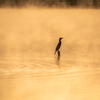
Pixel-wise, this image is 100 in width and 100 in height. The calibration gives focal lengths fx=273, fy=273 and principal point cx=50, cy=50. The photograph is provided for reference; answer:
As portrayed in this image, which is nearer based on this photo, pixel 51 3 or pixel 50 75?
pixel 50 75

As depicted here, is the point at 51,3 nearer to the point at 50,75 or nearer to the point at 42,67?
the point at 42,67

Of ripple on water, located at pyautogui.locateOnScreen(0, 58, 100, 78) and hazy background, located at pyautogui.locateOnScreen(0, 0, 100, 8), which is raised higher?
hazy background, located at pyautogui.locateOnScreen(0, 0, 100, 8)

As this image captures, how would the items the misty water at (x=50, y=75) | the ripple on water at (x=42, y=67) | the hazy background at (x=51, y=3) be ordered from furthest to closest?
the hazy background at (x=51, y=3) < the ripple on water at (x=42, y=67) < the misty water at (x=50, y=75)

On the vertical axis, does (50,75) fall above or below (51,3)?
below

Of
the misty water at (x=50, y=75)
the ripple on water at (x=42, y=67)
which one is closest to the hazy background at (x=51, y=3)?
the misty water at (x=50, y=75)

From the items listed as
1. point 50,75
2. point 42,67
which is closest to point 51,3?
point 42,67

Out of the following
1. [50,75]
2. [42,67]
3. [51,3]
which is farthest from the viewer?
[51,3]

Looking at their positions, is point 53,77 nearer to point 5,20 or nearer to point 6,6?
point 6,6

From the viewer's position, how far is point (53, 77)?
2832mm

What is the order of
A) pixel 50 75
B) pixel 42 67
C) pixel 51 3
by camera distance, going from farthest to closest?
pixel 51 3, pixel 42 67, pixel 50 75

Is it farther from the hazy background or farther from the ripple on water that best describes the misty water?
the hazy background

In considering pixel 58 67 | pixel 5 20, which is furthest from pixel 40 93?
pixel 5 20

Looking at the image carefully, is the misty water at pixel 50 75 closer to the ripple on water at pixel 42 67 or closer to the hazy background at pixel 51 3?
the ripple on water at pixel 42 67

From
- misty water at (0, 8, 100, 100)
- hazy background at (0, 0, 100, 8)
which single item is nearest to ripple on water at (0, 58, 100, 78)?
misty water at (0, 8, 100, 100)
